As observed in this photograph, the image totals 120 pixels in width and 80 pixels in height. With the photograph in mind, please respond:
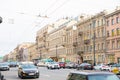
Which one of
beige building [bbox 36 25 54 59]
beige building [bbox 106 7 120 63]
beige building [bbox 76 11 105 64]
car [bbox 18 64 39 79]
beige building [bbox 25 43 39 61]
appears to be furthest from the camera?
beige building [bbox 25 43 39 61]

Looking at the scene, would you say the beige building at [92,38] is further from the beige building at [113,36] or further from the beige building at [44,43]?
the beige building at [44,43]

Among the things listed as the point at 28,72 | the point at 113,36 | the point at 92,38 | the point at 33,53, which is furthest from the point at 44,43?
the point at 28,72

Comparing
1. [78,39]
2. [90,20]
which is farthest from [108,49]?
[78,39]

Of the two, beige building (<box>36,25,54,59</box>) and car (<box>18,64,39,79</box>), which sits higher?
beige building (<box>36,25,54,59</box>)

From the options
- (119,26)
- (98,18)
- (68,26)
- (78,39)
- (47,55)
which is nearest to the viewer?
(119,26)

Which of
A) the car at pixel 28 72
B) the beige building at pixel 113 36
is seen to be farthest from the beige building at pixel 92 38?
the car at pixel 28 72

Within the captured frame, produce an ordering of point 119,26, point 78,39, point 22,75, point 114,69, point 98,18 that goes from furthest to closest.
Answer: point 78,39 < point 98,18 < point 119,26 < point 114,69 < point 22,75

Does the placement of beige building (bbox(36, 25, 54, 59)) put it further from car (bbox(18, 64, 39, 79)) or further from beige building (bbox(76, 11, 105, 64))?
car (bbox(18, 64, 39, 79))

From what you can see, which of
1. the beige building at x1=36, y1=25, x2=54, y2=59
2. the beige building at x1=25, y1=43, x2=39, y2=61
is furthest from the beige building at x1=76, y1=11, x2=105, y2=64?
the beige building at x1=25, y1=43, x2=39, y2=61

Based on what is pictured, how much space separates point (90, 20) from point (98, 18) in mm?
5438

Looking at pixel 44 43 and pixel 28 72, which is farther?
pixel 44 43

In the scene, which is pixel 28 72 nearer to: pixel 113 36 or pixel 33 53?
pixel 113 36

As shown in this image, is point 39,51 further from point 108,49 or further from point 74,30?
point 108,49

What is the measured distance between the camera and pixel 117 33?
233 feet
